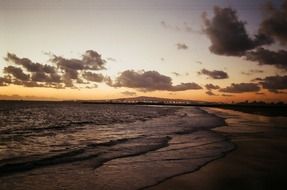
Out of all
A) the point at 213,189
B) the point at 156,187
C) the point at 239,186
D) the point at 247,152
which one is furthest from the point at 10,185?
the point at 247,152

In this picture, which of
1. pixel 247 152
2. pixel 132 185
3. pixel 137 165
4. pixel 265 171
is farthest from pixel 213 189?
pixel 247 152

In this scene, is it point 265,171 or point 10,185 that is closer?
point 10,185

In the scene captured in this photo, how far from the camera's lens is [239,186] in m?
10.3

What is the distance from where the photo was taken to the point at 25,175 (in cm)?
1170

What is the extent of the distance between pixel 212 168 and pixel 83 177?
216 inches

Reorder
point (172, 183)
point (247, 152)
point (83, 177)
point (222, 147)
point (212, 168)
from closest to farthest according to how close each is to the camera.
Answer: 1. point (172, 183)
2. point (83, 177)
3. point (212, 168)
4. point (247, 152)
5. point (222, 147)

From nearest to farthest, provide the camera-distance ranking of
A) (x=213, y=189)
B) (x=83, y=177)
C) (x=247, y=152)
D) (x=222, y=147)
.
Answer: (x=213, y=189), (x=83, y=177), (x=247, y=152), (x=222, y=147)

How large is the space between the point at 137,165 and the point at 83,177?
3.11 m

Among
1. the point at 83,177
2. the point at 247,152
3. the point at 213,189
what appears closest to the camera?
the point at 213,189

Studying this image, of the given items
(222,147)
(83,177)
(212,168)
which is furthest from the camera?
(222,147)

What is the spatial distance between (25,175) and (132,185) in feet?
13.9

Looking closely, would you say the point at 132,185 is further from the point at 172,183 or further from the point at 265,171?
the point at 265,171

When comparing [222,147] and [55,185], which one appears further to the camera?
[222,147]

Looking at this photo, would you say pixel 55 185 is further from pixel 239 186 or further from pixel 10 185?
pixel 239 186
